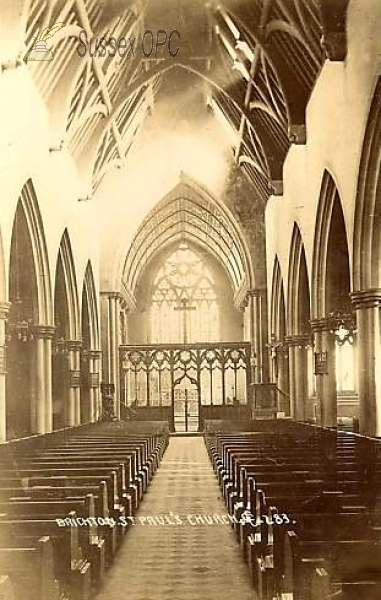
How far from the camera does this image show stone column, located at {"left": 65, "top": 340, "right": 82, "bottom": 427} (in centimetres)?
2030

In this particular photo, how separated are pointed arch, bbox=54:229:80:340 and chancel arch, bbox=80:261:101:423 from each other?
2.43m

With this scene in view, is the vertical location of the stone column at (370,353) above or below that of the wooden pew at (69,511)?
above

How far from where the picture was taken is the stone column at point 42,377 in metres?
16.6

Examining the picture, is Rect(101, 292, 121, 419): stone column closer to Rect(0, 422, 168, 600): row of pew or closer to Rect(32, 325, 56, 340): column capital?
Rect(32, 325, 56, 340): column capital

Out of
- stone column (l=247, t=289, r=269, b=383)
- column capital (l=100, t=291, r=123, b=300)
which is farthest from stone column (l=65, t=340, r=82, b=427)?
stone column (l=247, t=289, r=269, b=383)

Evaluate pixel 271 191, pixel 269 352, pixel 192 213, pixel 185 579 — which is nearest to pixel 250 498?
pixel 185 579

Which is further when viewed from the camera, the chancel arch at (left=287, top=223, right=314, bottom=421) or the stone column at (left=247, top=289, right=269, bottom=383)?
the stone column at (left=247, top=289, right=269, bottom=383)

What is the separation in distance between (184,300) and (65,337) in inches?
702

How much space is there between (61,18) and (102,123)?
6.31m

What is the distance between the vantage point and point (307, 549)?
4012 millimetres

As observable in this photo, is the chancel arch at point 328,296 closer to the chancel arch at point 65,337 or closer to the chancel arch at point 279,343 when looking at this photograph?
the chancel arch at point 279,343

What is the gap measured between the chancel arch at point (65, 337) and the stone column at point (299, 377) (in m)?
5.25

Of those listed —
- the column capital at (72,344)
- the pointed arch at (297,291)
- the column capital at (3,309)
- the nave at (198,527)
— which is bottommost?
the nave at (198,527)

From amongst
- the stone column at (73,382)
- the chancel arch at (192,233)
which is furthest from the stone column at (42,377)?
the chancel arch at (192,233)
